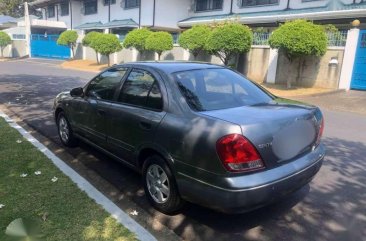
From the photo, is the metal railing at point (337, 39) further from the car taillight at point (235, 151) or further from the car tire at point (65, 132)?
the car taillight at point (235, 151)

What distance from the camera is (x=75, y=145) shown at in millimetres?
5941

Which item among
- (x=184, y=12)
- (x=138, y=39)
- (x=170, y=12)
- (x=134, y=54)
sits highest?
(x=184, y=12)

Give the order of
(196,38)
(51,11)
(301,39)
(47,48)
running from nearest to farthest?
(301,39) → (196,38) → (47,48) → (51,11)

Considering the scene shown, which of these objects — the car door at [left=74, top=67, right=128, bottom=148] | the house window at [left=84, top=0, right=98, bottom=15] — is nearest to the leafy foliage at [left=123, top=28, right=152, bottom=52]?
the house window at [left=84, top=0, right=98, bottom=15]

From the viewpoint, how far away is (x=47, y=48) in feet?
129

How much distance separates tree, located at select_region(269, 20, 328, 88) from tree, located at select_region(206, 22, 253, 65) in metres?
2.56

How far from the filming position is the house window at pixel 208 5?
28.2 meters

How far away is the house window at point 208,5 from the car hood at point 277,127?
25.9 metres

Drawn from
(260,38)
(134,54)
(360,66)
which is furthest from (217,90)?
(134,54)

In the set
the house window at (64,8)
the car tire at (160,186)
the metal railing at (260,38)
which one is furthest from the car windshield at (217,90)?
the house window at (64,8)

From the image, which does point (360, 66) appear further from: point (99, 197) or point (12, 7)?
point (12, 7)

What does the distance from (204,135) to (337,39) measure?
13773 millimetres

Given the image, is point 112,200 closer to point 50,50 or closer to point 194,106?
point 194,106

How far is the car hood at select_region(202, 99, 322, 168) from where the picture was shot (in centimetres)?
308
